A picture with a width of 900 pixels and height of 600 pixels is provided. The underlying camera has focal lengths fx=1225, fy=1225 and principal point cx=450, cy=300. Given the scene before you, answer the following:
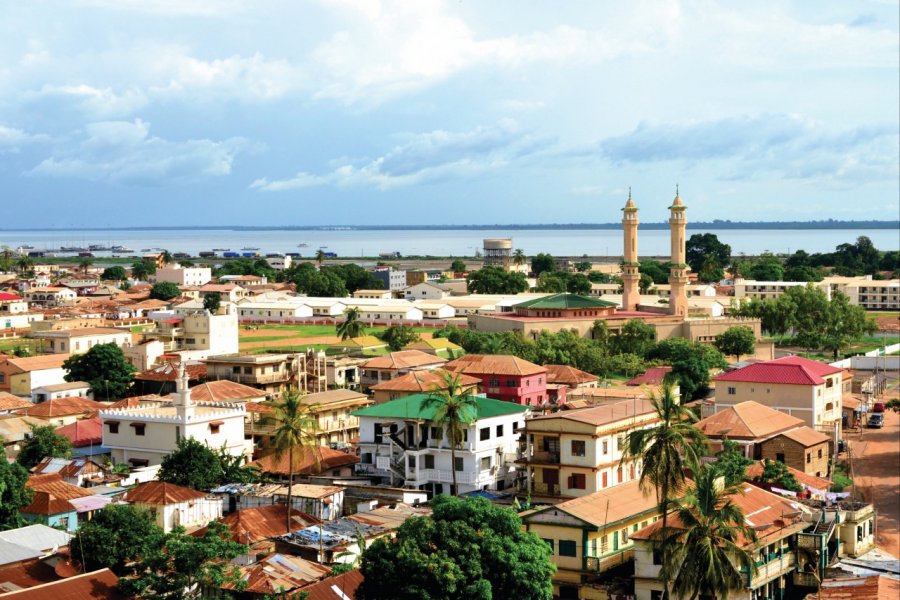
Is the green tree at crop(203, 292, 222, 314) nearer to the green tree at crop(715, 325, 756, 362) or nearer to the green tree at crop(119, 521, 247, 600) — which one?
the green tree at crop(715, 325, 756, 362)

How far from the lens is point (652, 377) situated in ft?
189

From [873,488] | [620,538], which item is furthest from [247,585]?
[873,488]

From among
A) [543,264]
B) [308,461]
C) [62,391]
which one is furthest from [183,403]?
[543,264]

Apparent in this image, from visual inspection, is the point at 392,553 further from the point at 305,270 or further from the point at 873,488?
the point at 305,270

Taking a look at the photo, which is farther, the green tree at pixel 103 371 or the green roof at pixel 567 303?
the green roof at pixel 567 303

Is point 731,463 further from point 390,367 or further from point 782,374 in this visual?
point 390,367

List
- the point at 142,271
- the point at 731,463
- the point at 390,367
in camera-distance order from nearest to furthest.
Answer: the point at 731,463, the point at 390,367, the point at 142,271

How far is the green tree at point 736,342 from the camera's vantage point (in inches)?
2822

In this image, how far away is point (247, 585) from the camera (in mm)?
26250

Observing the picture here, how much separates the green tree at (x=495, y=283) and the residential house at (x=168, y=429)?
78945 mm

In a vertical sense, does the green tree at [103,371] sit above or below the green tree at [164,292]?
below

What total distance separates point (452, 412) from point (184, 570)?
1177cm

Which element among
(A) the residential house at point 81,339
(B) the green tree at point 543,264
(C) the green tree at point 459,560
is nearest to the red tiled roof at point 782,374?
(C) the green tree at point 459,560

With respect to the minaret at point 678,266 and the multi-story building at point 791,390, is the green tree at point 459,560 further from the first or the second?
the minaret at point 678,266
